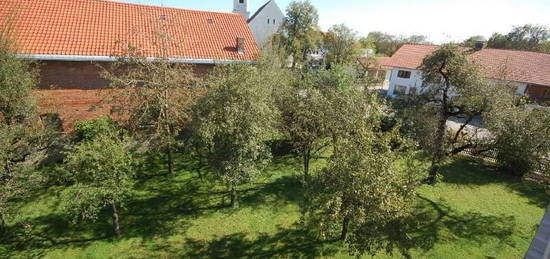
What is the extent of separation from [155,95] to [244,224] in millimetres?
6651

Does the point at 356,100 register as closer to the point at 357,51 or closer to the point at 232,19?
the point at 232,19

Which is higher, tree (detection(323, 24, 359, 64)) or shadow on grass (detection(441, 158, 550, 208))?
tree (detection(323, 24, 359, 64))

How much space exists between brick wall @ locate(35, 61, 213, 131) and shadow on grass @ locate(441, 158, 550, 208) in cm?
2013

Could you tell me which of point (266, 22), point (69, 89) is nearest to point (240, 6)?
point (266, 22)

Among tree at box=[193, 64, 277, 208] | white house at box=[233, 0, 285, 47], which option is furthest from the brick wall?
white house at box=[233, 0, 285, 47]

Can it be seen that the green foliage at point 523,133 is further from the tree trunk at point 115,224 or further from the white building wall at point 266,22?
the white building wall at point 266,22

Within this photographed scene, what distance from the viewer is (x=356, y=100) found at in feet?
39.0

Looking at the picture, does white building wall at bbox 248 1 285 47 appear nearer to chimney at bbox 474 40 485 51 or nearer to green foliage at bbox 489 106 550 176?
chimney at bbox 474 40 485 51

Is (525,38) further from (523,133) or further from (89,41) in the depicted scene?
(89,41)

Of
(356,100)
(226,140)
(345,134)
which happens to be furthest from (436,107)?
(226,140)

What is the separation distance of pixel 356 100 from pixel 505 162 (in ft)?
40.2

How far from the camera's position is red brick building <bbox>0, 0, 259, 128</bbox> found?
52.0ft

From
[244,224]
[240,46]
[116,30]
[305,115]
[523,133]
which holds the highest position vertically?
[116,30]

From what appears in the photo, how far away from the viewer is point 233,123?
10.3 m
